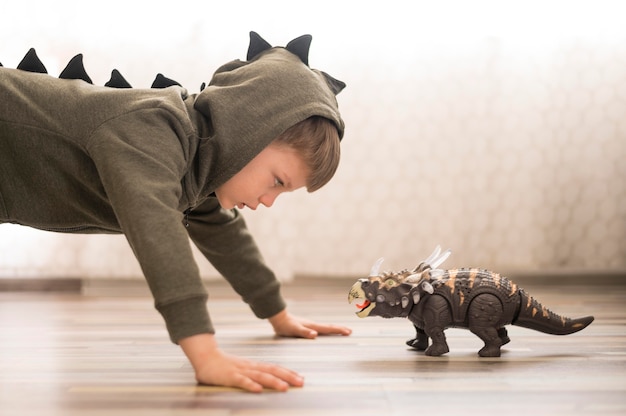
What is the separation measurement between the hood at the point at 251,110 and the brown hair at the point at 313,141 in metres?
0.02

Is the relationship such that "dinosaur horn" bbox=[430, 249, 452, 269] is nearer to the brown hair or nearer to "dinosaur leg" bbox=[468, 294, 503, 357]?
"dinosaur leg" bbox=[468, 294, 503, 357]

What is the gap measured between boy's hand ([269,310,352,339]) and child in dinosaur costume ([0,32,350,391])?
28 centimetres

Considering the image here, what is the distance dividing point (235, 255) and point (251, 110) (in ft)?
1.15

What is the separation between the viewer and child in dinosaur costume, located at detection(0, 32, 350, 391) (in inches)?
36.4

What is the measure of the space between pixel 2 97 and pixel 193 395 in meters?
0.57

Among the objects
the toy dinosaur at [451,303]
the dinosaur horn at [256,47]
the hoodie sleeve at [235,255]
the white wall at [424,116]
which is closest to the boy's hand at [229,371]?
the toy dinosaur at [451,303]

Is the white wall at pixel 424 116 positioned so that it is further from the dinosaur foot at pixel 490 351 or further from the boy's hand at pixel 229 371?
the boy's hand at pixel 229 371

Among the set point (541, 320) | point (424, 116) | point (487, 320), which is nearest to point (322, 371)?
point (487, 320)

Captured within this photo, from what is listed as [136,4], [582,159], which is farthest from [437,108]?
[136,4]

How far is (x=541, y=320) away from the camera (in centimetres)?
112

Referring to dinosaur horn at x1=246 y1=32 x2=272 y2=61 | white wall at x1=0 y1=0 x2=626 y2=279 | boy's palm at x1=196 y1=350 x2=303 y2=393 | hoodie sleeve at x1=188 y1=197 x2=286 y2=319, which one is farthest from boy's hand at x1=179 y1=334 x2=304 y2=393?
white wall at x1=0 y1=0 x2=626 y2=279

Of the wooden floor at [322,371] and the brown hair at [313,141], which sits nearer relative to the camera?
the wooden floor at [322,371]

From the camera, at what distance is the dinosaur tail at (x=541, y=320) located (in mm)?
1107

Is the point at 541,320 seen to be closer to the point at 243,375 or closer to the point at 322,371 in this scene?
the point at 322,371
